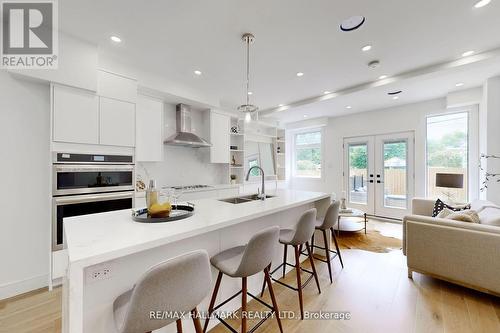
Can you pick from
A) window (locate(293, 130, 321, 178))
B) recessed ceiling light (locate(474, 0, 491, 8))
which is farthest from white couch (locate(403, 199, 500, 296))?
window (locate(293, 130, 321, 178))

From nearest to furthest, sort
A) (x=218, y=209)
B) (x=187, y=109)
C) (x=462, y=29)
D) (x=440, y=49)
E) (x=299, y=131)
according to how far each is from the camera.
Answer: (x=218, y=209) < (x=462, y=29) < (x=440, y=49) < (x=187, y=109) < (x=299, y=131)

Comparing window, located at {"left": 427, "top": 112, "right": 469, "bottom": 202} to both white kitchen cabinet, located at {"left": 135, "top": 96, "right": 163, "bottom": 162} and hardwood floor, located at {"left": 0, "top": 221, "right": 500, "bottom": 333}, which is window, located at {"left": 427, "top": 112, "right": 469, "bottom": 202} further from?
white kitchen cabinet, located at {"left": 135, "top": 96, "right": 163, "bottom": 162}

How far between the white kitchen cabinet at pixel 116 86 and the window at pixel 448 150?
5819 mm

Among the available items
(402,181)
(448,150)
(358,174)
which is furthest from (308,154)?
(448,150)

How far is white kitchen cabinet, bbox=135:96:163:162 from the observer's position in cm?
334

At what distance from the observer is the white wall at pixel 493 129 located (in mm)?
3369

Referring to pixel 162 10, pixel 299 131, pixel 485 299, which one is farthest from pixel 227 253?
pixel 299 131

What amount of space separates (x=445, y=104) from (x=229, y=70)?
4.57 m

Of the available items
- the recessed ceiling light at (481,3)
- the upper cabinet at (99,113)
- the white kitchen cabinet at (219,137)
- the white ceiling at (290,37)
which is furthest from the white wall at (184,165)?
the recessed ceiling light at (481,3)

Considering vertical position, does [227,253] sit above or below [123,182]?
below

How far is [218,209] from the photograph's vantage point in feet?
6.15

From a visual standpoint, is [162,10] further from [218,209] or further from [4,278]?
[4,278]

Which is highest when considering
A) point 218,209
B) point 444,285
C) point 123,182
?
point 123,182

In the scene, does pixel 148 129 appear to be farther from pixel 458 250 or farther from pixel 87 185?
pixel 458 250
